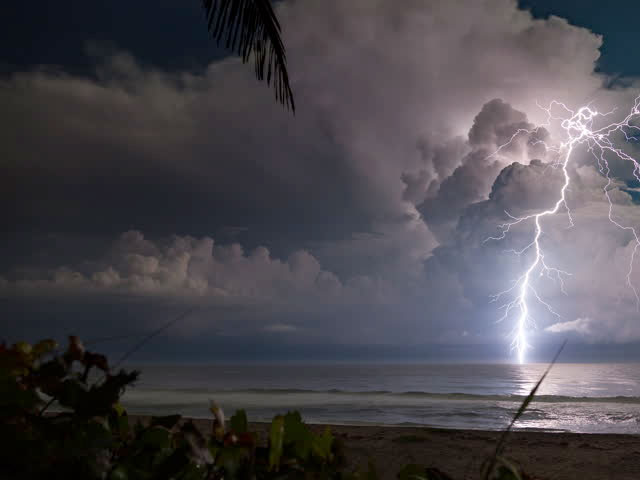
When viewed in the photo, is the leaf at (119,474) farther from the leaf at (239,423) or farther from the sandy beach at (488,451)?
the sandy beach at (488,451)

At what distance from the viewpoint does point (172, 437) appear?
0.69 metres

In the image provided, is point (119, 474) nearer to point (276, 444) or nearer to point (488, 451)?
point (276, 444)

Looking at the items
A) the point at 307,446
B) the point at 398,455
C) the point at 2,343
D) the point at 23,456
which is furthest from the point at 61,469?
the point at 398,455

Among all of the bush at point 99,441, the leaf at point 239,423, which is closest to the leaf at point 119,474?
the bush at point 99,441

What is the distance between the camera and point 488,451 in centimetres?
648

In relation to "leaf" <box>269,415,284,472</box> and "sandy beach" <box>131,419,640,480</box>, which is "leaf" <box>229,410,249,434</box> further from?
"sandy beach" <box>131,419,640,480</box>

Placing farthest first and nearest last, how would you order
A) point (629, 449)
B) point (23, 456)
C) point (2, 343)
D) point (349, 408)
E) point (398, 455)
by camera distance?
point (349, 408), point (629, 449), point (398, 455), point (2, 343), point (23, 456)

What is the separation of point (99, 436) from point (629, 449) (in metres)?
8.63

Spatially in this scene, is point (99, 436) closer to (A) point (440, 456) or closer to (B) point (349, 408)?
(A) point (440, 456)

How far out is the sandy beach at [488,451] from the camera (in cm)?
538

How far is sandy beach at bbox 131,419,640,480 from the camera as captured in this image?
538cm

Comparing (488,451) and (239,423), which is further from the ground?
(239,423)

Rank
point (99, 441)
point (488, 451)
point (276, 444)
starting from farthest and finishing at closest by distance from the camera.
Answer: point (488, 451) → point (276, 444) → point (99, 441)

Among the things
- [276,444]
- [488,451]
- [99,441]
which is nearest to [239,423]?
[276,444]
